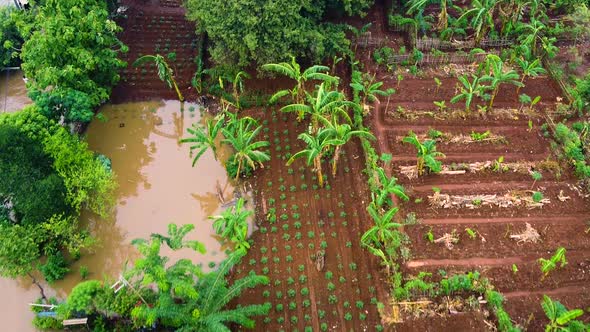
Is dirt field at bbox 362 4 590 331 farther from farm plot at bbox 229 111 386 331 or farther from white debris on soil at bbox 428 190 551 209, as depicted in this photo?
farm plot at bbox 229 111 386 331

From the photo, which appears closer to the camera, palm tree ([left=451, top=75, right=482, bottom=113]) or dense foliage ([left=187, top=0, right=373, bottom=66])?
dense foliage ([left=187, top=0, right=373, bottom=66])

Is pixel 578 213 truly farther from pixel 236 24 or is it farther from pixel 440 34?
pixel 236 24

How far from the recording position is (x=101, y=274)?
16.5m

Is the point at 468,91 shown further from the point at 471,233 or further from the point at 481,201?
the point at 471,233

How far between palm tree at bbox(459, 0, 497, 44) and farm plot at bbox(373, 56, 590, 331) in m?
3.29

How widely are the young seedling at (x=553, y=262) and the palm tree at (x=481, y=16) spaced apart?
38.9 ft

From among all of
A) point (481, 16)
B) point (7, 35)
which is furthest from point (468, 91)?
point (7, 35)

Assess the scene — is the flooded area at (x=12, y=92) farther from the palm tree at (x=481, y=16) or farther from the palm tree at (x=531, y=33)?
the palm tree at (x=531, y=33)

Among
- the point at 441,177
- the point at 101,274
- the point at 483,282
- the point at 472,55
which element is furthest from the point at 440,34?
the point at 101,274

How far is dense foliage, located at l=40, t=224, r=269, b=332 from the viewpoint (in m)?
12.9

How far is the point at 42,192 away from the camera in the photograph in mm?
15266

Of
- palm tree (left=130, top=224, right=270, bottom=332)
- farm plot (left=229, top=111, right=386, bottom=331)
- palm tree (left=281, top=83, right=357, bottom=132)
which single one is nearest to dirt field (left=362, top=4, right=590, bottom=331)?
farm plot (left=229, top=111, right=386, bottom=331)

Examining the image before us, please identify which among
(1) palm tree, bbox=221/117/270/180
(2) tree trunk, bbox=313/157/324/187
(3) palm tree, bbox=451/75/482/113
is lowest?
(2) tree trunk, bbox=313/157/324/187

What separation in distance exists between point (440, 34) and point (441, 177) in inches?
354
